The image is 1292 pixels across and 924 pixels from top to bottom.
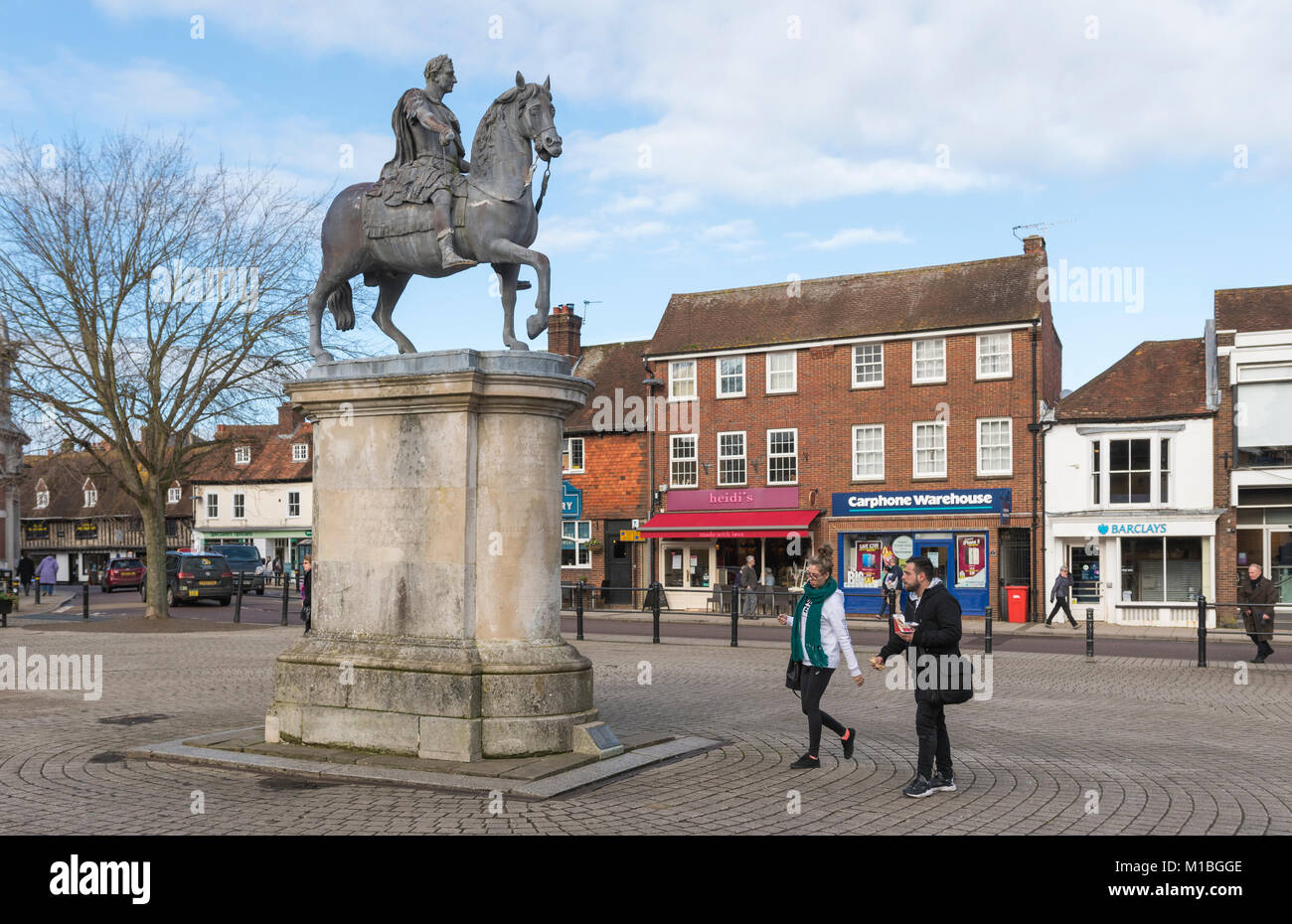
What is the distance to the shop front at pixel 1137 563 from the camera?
30.1m

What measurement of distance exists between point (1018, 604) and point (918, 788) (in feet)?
81.2

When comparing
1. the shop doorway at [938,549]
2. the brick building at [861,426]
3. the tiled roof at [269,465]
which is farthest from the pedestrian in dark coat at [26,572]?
the shop doorway at [938,549]

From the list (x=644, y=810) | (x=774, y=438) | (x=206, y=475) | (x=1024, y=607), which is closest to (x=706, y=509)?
(x=774, y=438)

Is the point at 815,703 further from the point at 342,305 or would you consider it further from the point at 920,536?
the point at 920,536

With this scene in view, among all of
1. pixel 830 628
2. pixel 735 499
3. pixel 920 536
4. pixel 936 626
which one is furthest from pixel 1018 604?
pixel 936 626

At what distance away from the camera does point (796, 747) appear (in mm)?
9672

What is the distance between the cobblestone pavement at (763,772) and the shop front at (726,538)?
1941 centimetres

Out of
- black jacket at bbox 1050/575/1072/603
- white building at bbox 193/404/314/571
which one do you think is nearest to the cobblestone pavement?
black jacket at bbox 1050/575/1072/603

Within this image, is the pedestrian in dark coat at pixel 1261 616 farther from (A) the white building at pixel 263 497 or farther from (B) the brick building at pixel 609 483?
(A) the white building at pixel 263 497

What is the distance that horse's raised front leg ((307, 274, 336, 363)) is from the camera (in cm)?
945

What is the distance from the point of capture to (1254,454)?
29.9 meters

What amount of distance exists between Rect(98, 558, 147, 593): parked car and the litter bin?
110ft

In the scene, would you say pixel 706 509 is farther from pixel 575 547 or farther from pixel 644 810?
pixel 644 810

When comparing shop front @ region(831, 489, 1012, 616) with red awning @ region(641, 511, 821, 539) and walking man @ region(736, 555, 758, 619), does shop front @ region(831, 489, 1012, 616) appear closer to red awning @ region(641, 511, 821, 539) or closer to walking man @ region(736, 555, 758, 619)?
red awning @ region(641, 511, 821, 539)
